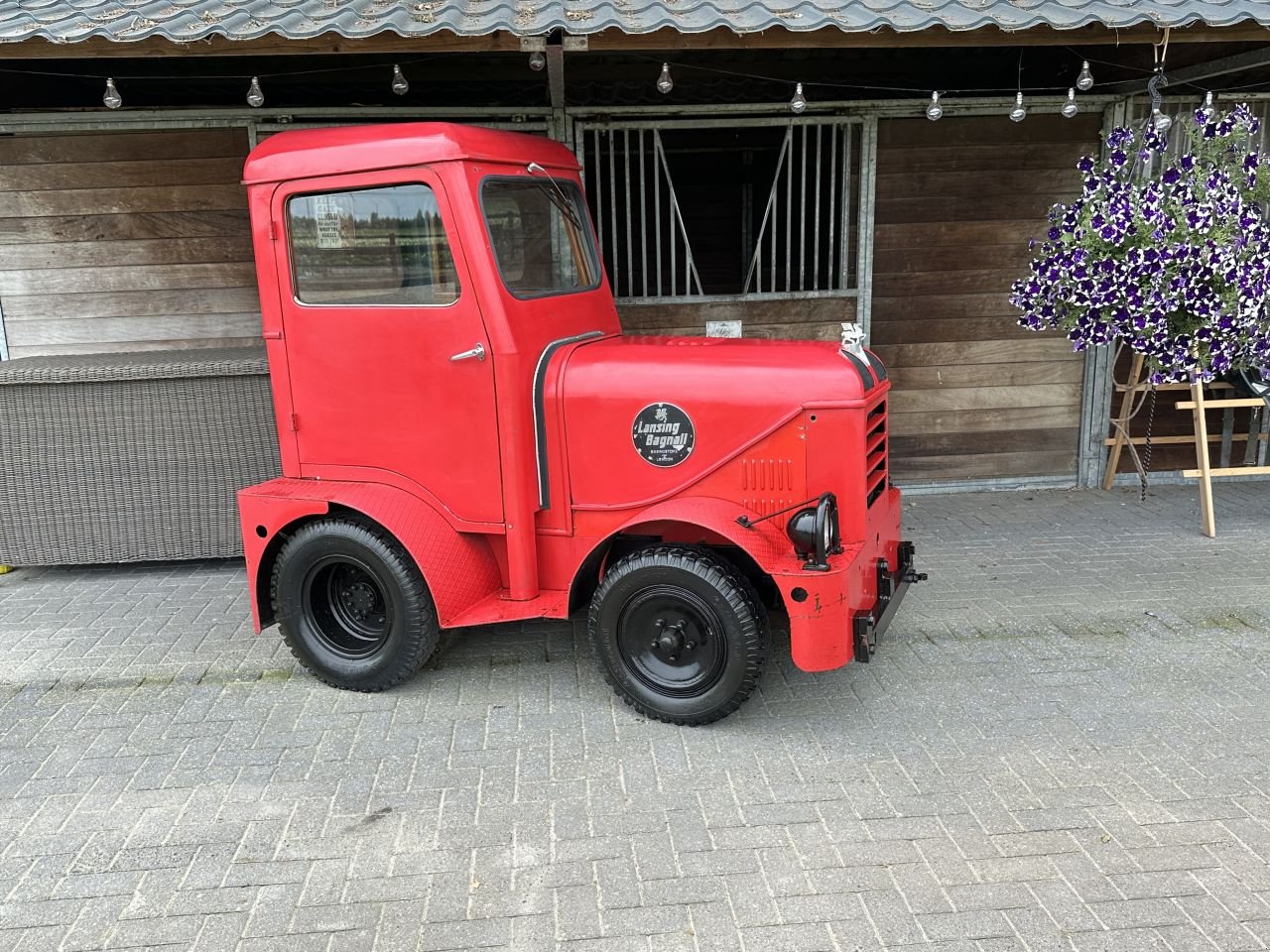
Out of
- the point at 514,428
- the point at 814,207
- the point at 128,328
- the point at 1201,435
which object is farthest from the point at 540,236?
the point at 1201,435

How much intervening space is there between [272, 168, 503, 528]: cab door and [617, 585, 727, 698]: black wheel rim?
68 cm

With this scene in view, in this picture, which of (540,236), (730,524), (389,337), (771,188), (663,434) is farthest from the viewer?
(771,188)

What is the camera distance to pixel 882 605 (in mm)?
3551

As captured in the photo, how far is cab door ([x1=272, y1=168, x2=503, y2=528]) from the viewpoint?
3422mm

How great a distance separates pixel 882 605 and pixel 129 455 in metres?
4.03

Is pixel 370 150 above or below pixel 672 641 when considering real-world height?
above

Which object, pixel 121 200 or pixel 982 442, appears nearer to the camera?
pixel 121 200

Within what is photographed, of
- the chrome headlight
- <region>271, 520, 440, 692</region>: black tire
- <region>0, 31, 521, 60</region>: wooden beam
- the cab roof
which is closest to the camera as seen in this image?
the chrome headlight

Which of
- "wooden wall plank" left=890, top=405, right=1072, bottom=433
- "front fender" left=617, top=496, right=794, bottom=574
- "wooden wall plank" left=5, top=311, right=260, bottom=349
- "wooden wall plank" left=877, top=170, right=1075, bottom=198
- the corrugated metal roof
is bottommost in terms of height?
"wooden wall plank" left=890, top=405, right=1072, bottom=433

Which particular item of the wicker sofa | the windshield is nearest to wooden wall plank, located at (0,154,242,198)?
the wicker sofa

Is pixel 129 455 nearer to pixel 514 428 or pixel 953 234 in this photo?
pixel 514 428

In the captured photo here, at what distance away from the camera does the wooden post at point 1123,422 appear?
19.8ft

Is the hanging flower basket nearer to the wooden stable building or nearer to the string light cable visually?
the string light cable

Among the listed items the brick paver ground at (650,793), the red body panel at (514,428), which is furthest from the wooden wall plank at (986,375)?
the red body panel at (514,428)
